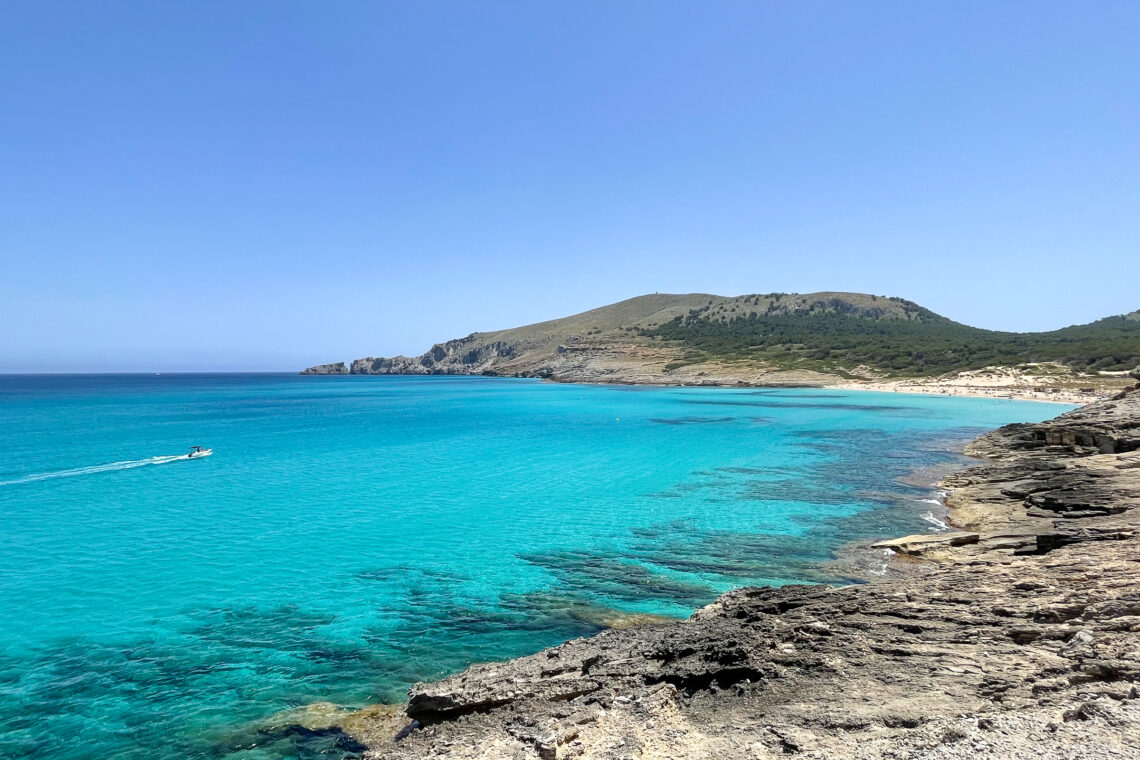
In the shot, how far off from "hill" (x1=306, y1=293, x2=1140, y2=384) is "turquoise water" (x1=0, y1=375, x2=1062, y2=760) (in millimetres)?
68174

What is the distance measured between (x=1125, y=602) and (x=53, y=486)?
38.6m

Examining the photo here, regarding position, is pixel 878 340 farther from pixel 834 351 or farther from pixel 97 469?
pixel 97 469

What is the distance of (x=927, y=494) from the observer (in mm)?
24641

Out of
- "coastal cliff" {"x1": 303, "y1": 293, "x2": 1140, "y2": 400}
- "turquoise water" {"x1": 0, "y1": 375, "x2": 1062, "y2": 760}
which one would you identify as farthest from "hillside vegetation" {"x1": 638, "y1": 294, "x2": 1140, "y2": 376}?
"turquoise water" {"x1": 0, "y1": 375, "x2": 1062, "y2": 760}

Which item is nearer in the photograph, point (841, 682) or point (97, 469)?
point (841, 682)

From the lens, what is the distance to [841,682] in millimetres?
7102

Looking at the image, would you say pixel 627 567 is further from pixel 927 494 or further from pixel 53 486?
pixel 53 486

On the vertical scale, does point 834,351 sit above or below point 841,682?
above

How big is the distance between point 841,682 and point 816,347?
134m

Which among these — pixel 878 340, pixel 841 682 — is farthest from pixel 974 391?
pixel 841 682

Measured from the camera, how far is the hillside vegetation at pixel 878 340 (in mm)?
94062

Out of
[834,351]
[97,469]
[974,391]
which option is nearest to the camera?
[97,469]

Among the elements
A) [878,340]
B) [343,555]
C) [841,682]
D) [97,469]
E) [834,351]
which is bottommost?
[343,555]

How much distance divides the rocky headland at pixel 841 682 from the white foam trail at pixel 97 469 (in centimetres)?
3208
